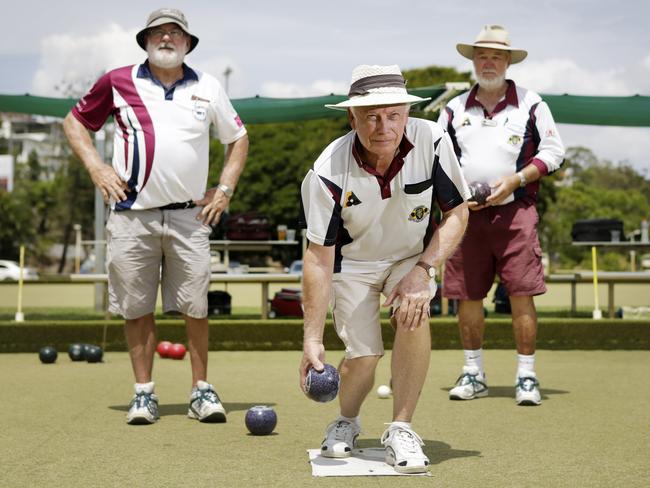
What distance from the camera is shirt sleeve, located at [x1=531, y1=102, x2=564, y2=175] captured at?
5910mm

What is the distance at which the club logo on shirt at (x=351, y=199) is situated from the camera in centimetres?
393

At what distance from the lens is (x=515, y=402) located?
19.0 ft

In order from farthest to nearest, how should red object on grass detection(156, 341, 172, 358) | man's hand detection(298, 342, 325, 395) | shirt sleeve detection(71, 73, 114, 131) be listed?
red object on grass detection(156, 341, 172, 358), shirt sleeve detection(71, 73, 114, 131), man's hand detection(298, 342, 325, 395)

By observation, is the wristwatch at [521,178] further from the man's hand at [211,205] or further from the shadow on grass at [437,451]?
the shadow on grass at [437,451]

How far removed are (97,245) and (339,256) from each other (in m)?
10.5

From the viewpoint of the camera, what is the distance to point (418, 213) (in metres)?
4.03

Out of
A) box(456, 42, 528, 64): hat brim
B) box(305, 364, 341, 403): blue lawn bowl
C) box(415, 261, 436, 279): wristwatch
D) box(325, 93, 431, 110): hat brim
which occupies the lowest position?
box(305, 364, 341, 403): blue lawn bowl

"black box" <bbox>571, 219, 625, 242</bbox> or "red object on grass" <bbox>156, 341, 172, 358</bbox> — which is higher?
"black box" <bbox>571, 219, 625, 242</bbox>

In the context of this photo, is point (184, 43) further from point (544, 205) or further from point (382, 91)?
point (544, 205)

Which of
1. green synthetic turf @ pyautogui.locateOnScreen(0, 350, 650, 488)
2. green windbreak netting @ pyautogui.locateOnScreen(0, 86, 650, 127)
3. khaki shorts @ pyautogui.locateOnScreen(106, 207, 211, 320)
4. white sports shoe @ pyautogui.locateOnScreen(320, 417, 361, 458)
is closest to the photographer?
green synthetic turf @ pyautogui.locateOnScreen(0, 350, 650, 488)

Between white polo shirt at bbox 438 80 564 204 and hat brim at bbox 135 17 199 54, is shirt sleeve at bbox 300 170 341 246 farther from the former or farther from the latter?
white polo shirt at bbox 438 80 564 204

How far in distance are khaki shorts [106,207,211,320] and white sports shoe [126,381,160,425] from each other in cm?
41

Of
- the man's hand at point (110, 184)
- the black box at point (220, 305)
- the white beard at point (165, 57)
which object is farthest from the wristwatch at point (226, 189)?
the black box at point (220, 305)

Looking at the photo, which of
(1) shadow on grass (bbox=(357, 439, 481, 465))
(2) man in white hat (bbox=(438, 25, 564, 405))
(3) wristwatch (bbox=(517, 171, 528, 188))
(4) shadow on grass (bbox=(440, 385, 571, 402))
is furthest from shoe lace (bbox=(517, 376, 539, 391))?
(1) shadow on grass (bbox=(357, 439, 481, 465))
